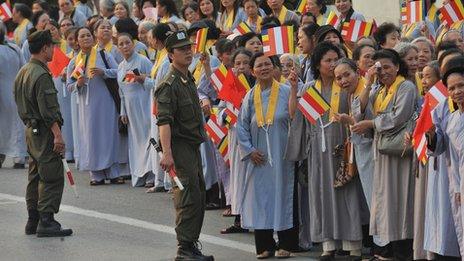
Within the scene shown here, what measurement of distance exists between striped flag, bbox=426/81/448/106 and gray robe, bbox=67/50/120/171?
7.42 m

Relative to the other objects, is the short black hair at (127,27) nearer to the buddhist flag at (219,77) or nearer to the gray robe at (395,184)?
the buddhist flag at (219,77)

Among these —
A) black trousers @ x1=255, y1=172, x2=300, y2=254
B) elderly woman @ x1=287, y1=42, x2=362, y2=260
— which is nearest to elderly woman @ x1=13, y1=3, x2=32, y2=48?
black trousers @ x1=255, y1=172, x2=300, y2=254

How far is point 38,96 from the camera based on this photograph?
509 inches

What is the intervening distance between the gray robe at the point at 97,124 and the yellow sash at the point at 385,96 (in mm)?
6482

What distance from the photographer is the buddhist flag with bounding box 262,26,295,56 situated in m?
12.6

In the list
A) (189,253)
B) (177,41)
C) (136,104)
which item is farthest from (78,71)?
(189,253)

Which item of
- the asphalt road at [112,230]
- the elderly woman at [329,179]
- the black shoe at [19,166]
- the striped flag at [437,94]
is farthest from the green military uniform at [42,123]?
the black shoe at [19,166]

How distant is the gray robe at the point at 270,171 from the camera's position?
1188 cm

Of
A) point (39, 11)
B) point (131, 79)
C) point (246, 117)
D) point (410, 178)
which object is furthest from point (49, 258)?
point (39, 11)

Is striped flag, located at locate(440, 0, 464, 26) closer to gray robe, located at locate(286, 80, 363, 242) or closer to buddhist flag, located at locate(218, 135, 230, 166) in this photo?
buddhist flag, located at locate(218, 135, 230, 166)

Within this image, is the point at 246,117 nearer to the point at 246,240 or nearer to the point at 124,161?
the point at 246,240

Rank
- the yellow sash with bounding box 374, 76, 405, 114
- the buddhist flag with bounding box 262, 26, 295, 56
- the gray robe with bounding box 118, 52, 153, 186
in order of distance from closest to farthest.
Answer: the yellow sash with bounding box 374, 76, 405, 114, the buddhist flag with bounding box 262, 26, 295, 56, the gray robe with bounding box 118, 52, 153, 186

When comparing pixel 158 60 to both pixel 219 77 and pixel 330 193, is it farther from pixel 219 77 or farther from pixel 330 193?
pixel 330 193

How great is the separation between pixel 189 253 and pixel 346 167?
149 cm
